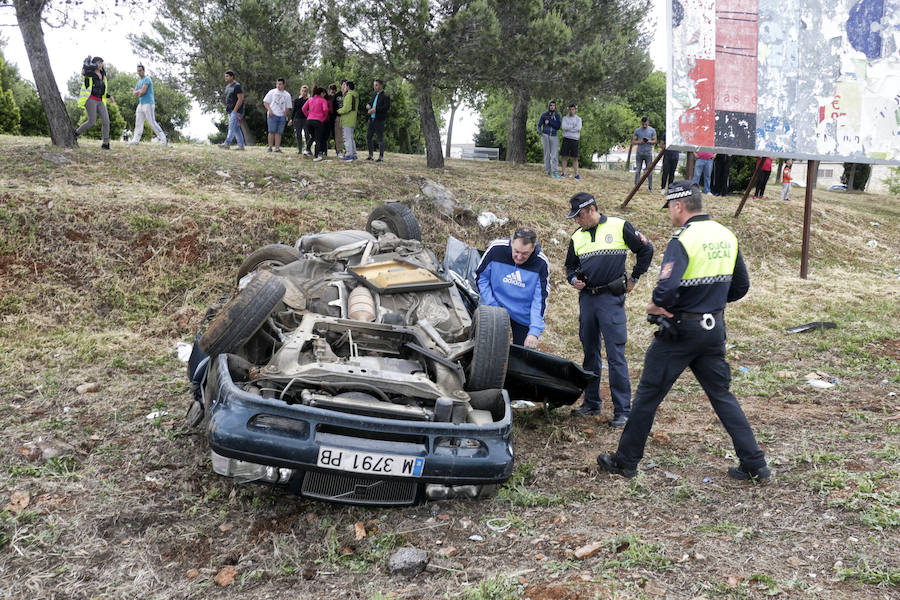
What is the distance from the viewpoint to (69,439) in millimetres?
4316

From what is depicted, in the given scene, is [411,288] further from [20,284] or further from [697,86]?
[697,86]

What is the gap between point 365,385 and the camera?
12.0ft

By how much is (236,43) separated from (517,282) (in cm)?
2007

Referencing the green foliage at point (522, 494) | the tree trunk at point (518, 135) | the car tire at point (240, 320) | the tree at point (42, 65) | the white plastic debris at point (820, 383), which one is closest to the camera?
the green foliage at point (522, 494)

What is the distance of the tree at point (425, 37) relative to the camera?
40.6 ft

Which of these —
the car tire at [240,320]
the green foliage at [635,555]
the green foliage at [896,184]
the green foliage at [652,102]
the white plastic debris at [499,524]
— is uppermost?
the green foliage at [652,102]

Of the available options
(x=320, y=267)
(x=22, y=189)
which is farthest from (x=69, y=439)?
(x=22, y=189)

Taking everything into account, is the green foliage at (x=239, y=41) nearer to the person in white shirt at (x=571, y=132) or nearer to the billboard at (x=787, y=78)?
the person in white shirt at (x=571, y=132)

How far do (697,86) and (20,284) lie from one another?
8.66 m

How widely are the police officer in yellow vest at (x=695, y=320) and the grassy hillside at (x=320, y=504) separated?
32 cm

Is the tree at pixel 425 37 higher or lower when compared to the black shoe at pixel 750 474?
higher

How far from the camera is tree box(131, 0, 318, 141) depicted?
22.0 m

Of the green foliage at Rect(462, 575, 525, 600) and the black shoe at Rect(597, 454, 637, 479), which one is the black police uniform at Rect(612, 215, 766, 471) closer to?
the black shoe at Rect(597, 454, 637, 479)

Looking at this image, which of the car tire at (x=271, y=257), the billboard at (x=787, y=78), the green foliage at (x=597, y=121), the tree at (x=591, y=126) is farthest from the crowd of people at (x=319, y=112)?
the tree at (x=591, y=126)
